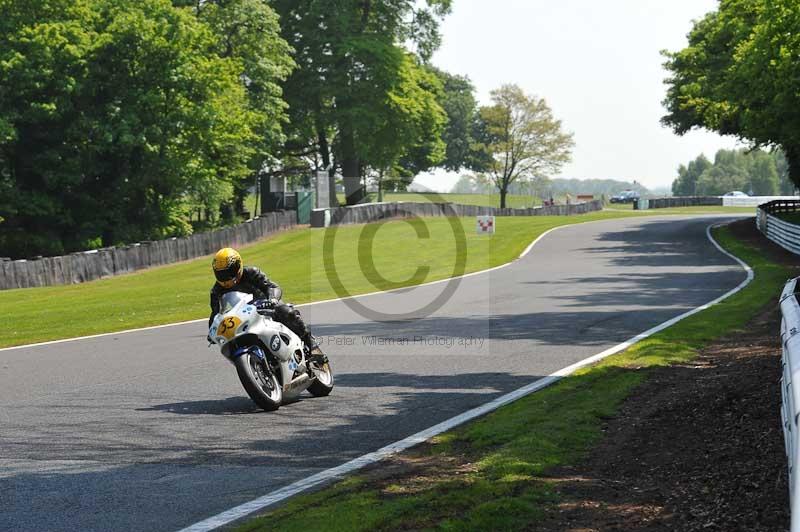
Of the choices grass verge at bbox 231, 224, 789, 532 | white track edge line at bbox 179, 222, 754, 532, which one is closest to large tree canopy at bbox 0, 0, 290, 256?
white track edge line at bbox 179, 222, 754, 532

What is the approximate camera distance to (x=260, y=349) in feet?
32.8

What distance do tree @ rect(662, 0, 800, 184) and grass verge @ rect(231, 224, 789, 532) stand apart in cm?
3043

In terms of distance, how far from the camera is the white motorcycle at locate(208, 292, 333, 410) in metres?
9.77

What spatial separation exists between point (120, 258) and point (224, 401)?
2984 centimetres

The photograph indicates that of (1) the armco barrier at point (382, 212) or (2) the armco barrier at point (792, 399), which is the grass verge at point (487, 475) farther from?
(1) the armco barrier at point (382, 212)

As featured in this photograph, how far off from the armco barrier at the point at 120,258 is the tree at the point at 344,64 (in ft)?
44.0

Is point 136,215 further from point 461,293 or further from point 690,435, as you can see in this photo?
point 690,435

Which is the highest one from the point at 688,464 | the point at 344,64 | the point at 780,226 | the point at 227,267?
the point at 344,64

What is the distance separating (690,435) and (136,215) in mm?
45903

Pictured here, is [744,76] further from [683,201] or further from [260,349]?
[683,201]

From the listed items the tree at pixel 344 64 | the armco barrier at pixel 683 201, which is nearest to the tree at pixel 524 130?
the armco barrier at pixel 683 201

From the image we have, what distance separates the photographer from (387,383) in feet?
38.7

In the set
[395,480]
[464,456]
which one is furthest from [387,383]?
[395,480]

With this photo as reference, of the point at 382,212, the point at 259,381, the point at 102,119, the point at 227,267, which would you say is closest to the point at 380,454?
the point at 259,381
